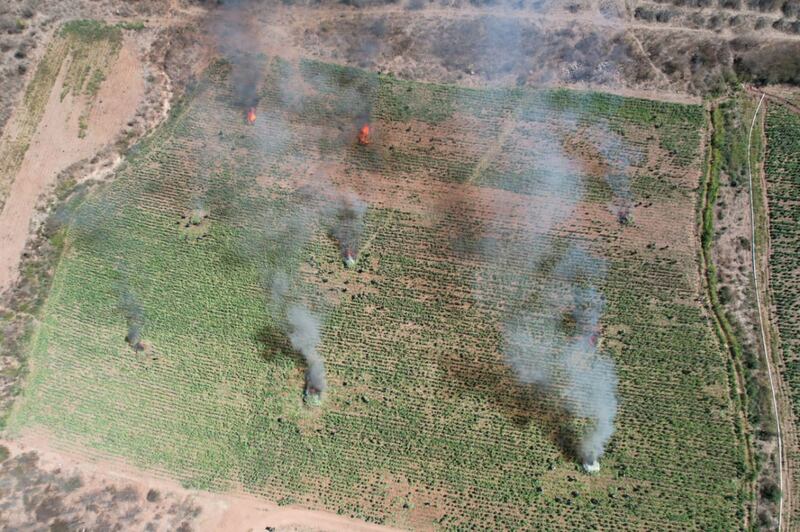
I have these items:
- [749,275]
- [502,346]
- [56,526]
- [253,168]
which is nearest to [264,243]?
[253,168]

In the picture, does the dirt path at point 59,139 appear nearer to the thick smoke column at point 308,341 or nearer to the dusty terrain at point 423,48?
the dusty terrain at point 423,48

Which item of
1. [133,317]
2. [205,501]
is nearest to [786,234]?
[205,501]

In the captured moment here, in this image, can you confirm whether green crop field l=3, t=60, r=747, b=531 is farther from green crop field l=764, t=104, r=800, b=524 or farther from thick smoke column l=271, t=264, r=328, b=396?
green crop field l=764, t=104, r=800, b=524

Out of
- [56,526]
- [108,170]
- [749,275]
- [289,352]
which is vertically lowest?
[56,526]

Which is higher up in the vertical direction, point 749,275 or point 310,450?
point 749,275

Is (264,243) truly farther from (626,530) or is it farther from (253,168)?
(626,530)

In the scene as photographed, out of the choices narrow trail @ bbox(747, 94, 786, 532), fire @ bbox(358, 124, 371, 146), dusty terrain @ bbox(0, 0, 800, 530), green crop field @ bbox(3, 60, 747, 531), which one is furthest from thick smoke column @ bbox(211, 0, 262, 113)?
narrow trail @ bbox(747, 94, 786, 532)
